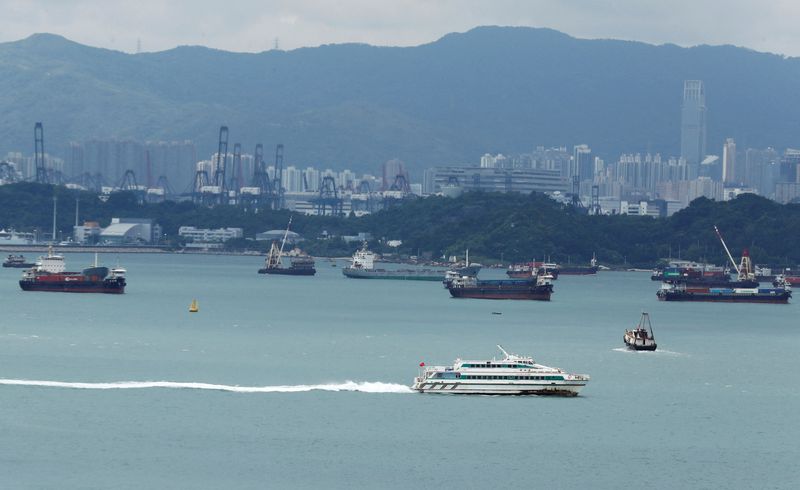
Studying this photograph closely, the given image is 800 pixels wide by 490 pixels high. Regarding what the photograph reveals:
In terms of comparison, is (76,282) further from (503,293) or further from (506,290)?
(506,290)

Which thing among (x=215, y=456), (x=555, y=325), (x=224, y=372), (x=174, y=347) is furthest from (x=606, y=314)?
(x=215, y=456)

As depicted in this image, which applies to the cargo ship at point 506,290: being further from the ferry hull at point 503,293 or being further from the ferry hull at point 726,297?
the ferry hull at point 726,297

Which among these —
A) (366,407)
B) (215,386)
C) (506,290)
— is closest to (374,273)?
(506,290)

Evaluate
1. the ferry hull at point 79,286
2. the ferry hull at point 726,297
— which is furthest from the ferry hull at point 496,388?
the ferry hull at point 726,297

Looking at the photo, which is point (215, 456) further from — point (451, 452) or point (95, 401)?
point (95, 401)

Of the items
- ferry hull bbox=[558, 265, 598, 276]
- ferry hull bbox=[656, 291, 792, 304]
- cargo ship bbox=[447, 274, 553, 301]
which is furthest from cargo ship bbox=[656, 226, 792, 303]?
ferry hull bbox=[558, 265, 598, 276]

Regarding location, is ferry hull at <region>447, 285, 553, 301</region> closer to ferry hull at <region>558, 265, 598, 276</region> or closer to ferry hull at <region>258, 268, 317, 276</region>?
ferry hull at <region>258, 268, 317, 276</region>

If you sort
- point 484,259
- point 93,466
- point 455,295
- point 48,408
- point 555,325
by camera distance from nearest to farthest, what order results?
point 93,466
point 48,408
point 555,325
point 455,295
point 484,259
